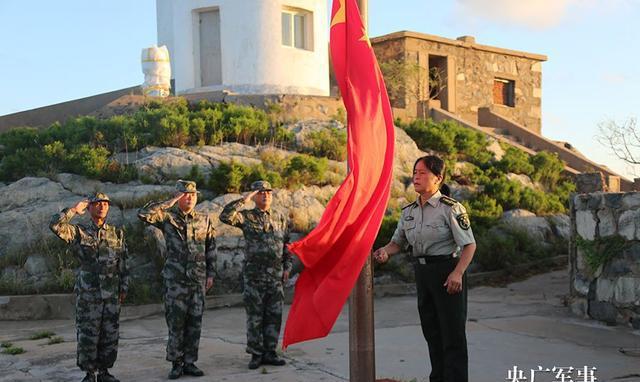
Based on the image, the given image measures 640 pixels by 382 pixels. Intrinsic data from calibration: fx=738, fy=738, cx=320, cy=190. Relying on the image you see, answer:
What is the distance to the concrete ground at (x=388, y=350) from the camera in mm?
6719

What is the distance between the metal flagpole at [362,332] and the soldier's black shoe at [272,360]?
2289 millimetres

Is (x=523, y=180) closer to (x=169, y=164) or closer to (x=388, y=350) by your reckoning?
(x=169, y=164)

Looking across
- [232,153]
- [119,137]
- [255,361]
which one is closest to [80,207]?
[255,361]

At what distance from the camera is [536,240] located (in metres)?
15.5

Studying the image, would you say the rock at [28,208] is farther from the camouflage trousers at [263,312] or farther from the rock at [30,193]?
the camouflage trousers at [263,312]

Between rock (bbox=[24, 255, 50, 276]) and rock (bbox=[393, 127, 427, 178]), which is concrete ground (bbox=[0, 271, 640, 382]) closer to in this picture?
rock (bbox=[24, 255, 50, 276])

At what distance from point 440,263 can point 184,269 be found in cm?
275

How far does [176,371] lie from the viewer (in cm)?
668

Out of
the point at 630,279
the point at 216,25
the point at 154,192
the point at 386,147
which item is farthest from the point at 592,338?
the point at 216,25

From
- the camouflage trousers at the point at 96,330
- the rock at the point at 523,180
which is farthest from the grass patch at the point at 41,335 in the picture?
the rock at the point at 523,180

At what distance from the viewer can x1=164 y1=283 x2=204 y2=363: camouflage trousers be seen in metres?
6.77

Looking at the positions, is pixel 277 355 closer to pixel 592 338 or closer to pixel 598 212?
pixel 592 338

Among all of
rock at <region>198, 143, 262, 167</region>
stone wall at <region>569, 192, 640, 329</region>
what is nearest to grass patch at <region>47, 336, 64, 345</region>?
rock at <region>198, 143, 262, 167</region>

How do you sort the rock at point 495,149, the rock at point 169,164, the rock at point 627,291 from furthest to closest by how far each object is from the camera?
the rock at point 495,149 → the rock at point 169,164 → the rock at point 627,291
